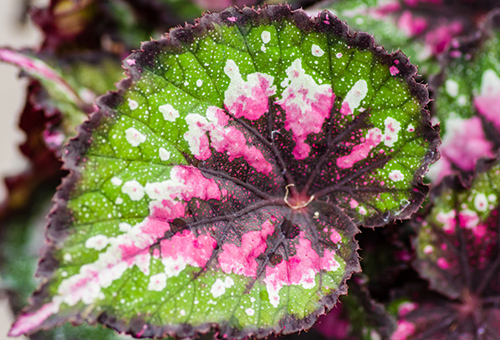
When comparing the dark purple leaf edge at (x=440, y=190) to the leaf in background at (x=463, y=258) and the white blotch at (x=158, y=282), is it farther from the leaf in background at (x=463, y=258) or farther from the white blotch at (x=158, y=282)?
the white blotch at (x=158, y=282)

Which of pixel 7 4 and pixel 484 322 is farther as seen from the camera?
pixel 7 4

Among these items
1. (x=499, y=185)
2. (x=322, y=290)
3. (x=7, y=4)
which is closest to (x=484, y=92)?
(x=499, y=185)

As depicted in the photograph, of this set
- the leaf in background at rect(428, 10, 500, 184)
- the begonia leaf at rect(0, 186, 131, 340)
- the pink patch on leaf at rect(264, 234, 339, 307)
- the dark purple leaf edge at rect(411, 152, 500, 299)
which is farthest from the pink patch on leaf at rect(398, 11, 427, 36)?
the begonia leaf at rect(0, 186, 131, 340)

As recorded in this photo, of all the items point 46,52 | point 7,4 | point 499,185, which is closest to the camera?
point 499,185

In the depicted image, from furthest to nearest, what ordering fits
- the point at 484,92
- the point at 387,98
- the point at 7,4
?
the point at 7,4 → the point at 484,92 → the point at 387,98

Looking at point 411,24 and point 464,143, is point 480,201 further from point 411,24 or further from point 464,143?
point 411,24

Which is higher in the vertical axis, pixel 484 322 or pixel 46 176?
pixel 46 176

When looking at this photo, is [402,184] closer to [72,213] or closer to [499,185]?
[499,185]
